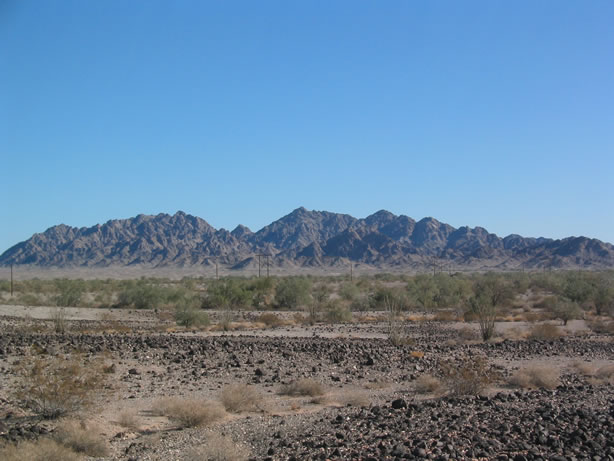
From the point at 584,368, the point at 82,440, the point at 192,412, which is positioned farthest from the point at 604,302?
the point at 82,440

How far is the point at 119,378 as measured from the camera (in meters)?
18.9

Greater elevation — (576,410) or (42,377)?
(42,377)

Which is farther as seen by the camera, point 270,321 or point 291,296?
point 291,296

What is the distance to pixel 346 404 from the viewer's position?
1600 centimetres

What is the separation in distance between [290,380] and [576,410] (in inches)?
335

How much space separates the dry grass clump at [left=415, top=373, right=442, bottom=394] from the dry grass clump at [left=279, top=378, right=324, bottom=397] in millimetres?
2840

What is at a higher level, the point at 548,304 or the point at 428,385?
the point at 428,385

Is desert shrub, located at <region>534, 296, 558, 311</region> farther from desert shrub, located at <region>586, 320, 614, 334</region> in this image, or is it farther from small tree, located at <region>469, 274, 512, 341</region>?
desert shrub, located at <region>586, 320, 614, 334</region>

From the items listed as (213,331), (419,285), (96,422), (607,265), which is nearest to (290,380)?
(96,422)

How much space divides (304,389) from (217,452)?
700cm

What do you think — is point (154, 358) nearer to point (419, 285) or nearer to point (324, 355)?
point (324, 355)

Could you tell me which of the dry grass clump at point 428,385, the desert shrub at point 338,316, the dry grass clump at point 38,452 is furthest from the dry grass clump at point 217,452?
the desert shrub at point 338,316

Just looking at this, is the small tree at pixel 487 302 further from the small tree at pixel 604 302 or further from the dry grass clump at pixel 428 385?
the dry grass clump at pixel 428 385

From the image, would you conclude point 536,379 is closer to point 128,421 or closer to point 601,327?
point 128,421
